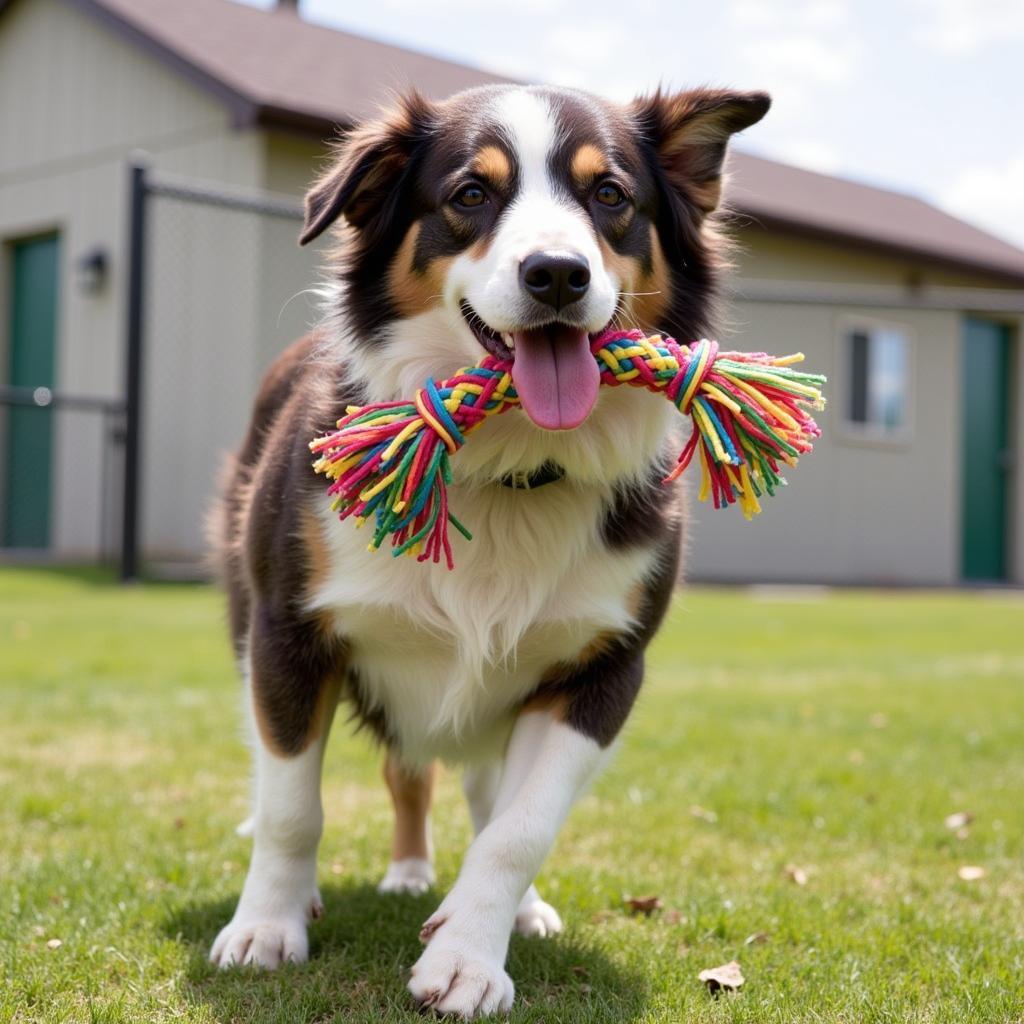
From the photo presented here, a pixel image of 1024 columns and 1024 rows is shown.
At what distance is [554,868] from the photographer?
150 inches

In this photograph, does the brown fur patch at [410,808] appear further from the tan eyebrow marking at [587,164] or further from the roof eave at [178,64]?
the roof eave at [178,64]

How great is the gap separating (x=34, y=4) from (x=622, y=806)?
1585 centimetres

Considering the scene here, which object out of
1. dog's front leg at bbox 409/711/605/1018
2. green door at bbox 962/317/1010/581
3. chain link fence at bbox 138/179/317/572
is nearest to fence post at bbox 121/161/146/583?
chain link fence at bbox 138/179/317/572

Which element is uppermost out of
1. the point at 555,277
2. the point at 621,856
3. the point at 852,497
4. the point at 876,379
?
the point at 876,379

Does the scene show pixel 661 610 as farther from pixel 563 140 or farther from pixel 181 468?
pixel 181 468

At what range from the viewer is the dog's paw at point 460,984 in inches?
100

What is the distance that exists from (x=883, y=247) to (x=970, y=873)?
1610cm

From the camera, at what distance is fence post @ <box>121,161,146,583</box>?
35.4ft

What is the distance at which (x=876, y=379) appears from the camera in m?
18.1

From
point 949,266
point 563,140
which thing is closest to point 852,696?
point 563,140

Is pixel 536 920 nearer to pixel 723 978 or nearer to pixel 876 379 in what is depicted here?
pixel 723 978

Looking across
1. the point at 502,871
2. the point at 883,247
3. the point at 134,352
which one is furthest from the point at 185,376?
the point at 502,871

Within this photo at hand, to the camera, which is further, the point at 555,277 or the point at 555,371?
the point at 555,371

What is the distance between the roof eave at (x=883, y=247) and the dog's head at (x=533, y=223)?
1307cm
